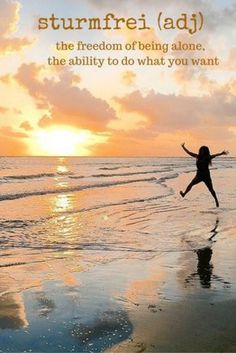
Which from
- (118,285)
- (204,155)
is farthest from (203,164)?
(118,285)

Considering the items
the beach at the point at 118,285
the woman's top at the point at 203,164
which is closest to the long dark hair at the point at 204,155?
the woman's top at the point at 203,164

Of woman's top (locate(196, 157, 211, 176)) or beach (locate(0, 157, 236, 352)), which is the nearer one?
beach (locate(0, 157, 236, 352))

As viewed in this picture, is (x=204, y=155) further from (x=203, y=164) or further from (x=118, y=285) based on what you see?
(x=118, y=285)

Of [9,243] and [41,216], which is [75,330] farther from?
[41,216]

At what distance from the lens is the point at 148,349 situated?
3926 millimetres

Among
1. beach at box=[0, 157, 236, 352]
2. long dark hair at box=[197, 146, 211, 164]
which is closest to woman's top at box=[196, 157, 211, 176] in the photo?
long dark hair at box=[197, 146, 211, 164]

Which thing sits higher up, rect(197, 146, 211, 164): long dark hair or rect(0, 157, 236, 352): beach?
rect(197, 146, 211, 164): long dark hair

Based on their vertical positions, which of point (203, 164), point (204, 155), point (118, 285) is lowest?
point (118, 285)

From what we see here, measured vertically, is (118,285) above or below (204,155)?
below

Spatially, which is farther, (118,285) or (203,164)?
(203,164)

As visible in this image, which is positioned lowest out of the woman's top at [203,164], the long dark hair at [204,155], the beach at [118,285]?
the beach at [118,285]

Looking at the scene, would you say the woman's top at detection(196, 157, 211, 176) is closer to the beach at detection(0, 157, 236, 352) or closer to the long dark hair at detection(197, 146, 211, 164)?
the long dark hair at detection(197, 146, 211, 164)

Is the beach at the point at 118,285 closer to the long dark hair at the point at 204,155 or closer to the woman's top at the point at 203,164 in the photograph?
the woman's top at the point at 203,164

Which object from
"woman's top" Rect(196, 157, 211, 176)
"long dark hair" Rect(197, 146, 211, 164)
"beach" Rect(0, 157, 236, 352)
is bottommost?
"beach" Rect(0, 157, 236, 352)
